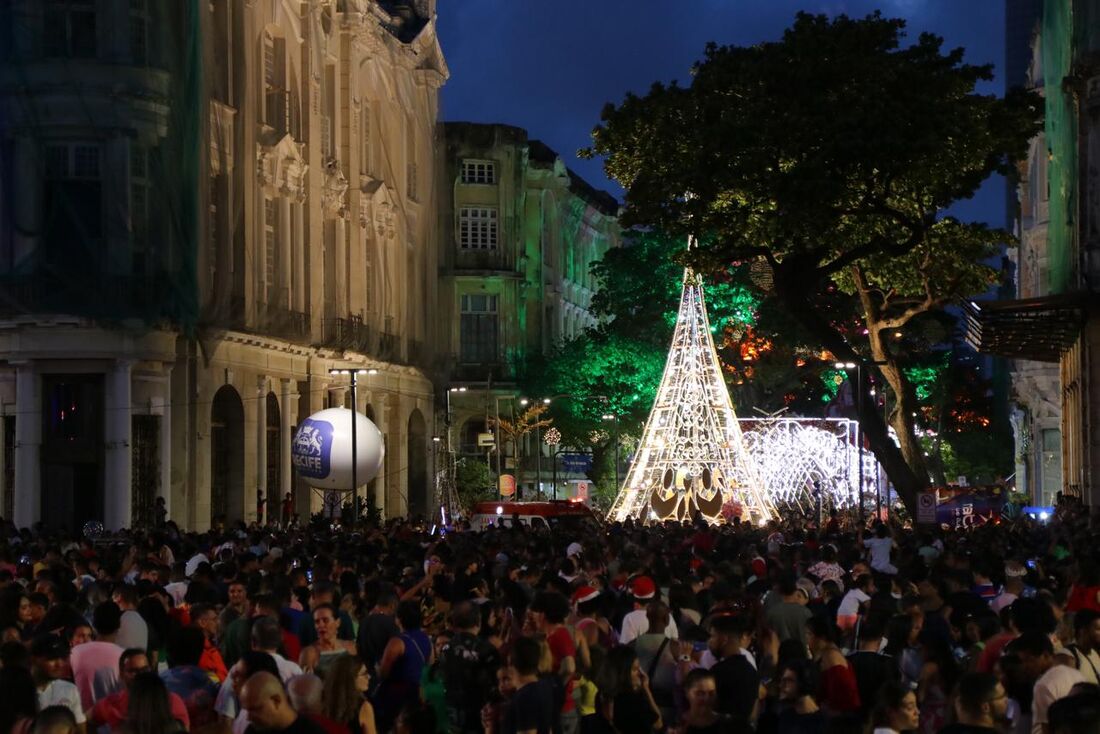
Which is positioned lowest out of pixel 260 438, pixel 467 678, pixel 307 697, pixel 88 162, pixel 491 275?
pixel 467 678

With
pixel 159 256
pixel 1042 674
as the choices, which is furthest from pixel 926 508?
pixel 1042 674

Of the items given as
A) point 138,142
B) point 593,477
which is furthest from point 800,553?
point 593,477

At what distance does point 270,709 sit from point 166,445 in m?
33.3

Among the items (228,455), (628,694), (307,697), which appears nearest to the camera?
(307,697)

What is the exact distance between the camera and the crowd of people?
32.9 feet

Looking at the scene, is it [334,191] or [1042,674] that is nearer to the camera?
[1042,674]

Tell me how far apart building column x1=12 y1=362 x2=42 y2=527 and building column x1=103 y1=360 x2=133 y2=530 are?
1385 mm

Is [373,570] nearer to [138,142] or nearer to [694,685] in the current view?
[694,685]

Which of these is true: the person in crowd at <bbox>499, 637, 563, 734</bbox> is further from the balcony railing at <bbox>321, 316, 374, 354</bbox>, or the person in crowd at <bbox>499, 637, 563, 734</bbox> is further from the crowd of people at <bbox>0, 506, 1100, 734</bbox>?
the balcony railing at <bbox>321, 316, 374, 354</bbox>

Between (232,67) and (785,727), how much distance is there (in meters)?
36.9

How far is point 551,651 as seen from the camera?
1273 cm

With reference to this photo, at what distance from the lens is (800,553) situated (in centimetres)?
2472

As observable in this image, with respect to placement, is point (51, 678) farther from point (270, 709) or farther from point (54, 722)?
point (270, 709)

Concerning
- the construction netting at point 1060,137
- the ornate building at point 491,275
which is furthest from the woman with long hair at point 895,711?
the ornate building at point 491,275
